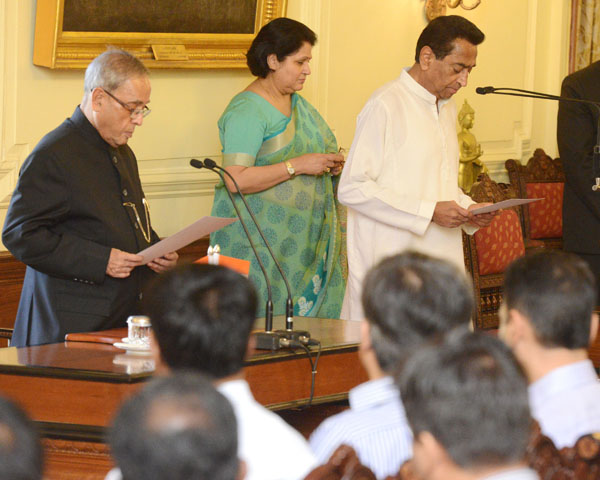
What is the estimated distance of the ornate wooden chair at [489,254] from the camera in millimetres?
5574

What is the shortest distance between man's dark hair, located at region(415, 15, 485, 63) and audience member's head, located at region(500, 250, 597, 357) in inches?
81.9

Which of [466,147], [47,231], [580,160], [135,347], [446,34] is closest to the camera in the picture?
[135,347]

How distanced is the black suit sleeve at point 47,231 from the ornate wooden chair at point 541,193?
3935mm

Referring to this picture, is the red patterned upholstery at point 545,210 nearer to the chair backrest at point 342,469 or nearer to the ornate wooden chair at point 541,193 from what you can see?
the ornate wooden chair at point 541,193

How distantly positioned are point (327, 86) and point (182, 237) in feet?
9.16

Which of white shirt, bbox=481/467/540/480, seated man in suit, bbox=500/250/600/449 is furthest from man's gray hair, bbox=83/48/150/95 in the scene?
white shirt, bbox=481/467/540/480

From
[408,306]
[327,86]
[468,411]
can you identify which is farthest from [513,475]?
[327,86]

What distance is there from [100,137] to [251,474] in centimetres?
198

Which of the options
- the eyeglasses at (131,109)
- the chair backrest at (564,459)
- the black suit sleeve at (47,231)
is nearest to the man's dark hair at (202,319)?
the chair backrest at (564,459)

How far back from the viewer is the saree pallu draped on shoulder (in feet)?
14.5

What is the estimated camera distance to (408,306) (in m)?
1.94

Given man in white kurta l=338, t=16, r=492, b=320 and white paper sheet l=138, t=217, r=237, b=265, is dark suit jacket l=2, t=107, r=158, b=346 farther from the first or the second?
man in white kurta l=338, t=16, r=492, b=320

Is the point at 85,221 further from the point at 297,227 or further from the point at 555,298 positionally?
the point at 555,298

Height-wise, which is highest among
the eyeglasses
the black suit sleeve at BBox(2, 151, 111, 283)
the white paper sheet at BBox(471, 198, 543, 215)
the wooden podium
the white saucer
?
the eyeglasses
